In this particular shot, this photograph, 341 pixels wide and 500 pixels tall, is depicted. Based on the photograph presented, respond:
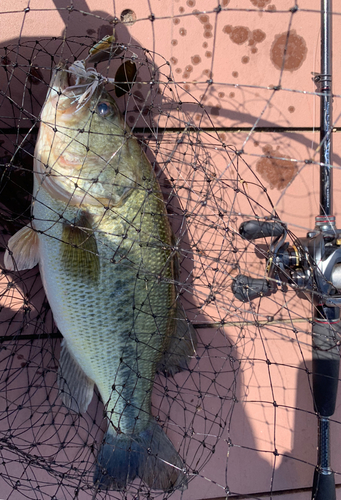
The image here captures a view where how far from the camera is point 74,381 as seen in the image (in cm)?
137

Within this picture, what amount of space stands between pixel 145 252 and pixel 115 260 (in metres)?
0.11

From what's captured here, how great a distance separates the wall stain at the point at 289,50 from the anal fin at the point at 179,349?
1252 millimetres

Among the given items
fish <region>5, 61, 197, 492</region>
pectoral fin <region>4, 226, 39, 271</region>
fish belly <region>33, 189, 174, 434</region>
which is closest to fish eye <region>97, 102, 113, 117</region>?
fish <region>5, 61, 197, 492</region>

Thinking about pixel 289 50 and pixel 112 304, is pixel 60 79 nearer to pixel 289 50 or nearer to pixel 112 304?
pixel 112 304

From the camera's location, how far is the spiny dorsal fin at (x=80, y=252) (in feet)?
3.92

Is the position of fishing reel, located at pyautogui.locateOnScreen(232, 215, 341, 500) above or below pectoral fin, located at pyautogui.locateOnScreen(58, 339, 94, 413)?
above

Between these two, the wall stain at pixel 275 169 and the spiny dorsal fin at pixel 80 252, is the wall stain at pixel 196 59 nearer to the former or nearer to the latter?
the wall stain at pixel 275 169

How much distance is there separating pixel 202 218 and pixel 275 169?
17.4 inches

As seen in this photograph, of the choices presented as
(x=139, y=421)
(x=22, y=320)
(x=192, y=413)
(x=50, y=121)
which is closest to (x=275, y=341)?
(x=192, y=413)

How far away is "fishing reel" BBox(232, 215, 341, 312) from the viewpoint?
1229 mm

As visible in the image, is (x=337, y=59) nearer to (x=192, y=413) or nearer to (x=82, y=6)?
(x=82, y=6)

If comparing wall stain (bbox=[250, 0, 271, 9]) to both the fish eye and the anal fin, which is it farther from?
the anal fin

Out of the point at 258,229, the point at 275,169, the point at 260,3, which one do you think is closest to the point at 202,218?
the point at 258,229

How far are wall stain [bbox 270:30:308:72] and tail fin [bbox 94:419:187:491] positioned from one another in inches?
67.6
